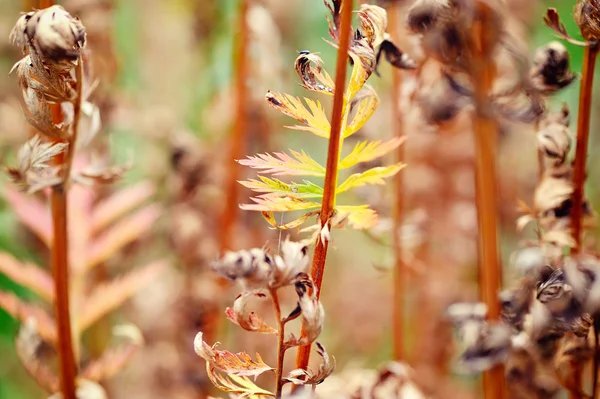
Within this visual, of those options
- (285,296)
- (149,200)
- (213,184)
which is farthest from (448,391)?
(149,200)

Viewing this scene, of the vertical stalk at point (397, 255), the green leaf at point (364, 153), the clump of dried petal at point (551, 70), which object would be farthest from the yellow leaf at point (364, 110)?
the vertical stalk at point (397, 255)

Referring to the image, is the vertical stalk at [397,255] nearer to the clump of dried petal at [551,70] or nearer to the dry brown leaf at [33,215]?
the clump of dried petal at [551,70]

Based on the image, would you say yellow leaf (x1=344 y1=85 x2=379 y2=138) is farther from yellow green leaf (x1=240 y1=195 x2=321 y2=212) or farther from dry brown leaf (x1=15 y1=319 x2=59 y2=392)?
dry brown leaf (x1=15 y1=319 x2=59 y2=392)

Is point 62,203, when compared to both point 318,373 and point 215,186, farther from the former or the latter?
point 215,186

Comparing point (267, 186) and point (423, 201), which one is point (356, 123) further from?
point (423, 201)

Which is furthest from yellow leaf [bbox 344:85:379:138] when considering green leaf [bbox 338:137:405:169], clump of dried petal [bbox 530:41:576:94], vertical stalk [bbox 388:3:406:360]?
vertical stalk [bbox 388:3:406:360]
